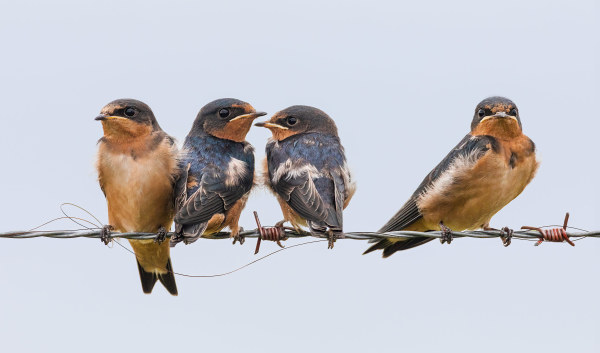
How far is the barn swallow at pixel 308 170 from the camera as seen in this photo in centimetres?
744

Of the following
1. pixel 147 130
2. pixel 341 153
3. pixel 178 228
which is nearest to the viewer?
pixel 178 228

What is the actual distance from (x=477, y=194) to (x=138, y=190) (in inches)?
111

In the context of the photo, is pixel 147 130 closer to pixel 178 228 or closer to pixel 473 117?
pixel 178 228

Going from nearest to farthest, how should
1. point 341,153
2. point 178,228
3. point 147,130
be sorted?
point 178,228 → point 147,130 → point 341,153

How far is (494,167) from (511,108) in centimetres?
57

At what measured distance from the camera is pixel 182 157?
7938mm

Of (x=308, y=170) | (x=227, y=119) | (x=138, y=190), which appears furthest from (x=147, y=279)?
(x=308, y=170)

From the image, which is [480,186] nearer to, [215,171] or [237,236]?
[237,236]

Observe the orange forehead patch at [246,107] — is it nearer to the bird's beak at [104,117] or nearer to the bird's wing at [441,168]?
the bird's beak at [104,117]

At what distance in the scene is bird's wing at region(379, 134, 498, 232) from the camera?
8211 millimetres

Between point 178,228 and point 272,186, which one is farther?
point 272,186

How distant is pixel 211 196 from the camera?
24.3 feet

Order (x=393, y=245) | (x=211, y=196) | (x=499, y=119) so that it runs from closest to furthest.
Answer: (x=211, y=196), (x=499, y=119), (x=393, y=245)

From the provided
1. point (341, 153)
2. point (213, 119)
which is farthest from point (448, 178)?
point (213, 119)
